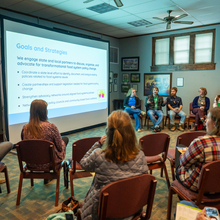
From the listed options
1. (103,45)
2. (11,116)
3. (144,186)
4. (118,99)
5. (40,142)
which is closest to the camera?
(144,186)

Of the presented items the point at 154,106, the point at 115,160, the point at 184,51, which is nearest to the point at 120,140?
the point at 115,160

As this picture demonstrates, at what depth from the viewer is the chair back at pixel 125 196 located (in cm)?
121

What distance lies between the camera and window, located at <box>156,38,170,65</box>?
24.0 feet

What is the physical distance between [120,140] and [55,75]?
3.94 meters

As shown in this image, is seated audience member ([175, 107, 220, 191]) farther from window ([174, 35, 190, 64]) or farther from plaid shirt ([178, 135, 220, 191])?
window ([174, 35, 190, 64])

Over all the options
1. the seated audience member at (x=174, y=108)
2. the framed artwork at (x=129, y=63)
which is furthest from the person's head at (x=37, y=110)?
the framed artwork at (x=129, y=63)

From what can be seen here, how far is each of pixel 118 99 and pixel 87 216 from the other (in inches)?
279

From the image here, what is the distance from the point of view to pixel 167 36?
23.7 ft

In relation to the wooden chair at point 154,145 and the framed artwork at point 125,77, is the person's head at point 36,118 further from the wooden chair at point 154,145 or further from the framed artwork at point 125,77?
the framed artwork at point 125,77

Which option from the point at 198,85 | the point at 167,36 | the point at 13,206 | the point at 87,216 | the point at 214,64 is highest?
the point at 167,36

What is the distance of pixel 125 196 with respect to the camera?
4.19ft

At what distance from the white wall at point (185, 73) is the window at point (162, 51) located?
0.78 feet

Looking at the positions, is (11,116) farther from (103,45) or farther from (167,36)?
(167,36)

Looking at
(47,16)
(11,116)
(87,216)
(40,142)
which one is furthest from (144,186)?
(47,16)
